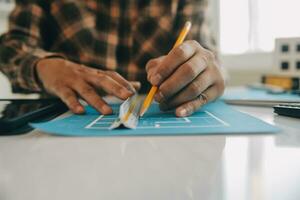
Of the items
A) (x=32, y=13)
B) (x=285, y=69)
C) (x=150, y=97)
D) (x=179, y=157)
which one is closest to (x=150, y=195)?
(x=179, y=157)

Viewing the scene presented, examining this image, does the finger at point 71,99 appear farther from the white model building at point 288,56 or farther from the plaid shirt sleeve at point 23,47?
the white model building at point 288,56

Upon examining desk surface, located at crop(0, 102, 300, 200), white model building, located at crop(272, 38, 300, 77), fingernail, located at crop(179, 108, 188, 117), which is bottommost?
desk surface, located at crop(0, 102, 300, 200)

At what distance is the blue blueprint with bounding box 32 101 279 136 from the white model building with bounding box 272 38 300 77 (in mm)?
679

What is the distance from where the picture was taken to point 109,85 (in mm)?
491

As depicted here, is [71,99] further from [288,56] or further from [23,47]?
[288,56]

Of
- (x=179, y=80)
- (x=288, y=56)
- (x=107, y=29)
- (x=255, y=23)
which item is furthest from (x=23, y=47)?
(x=255, y=23)

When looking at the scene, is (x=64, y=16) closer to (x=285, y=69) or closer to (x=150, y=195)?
(x=285, y=69)

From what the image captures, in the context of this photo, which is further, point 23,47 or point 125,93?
point 23,47

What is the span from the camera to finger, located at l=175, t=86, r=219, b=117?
457 mm

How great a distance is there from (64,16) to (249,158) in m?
0.82

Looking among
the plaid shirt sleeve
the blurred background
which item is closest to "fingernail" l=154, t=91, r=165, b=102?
the plaid shirt sleeve

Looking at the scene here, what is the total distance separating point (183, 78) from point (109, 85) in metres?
0.11

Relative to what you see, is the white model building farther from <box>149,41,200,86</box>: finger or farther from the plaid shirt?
<box>149,41,200,86</box>: finger

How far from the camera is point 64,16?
0.95 meters
